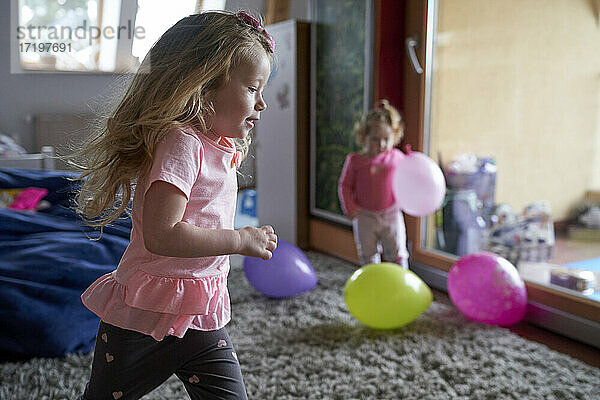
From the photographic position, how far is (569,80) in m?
1.94

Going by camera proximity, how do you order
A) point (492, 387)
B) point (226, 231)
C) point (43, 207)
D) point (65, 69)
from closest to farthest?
point (226, 231) → point (65, 69) → point (492, 387) → point (43, 207)

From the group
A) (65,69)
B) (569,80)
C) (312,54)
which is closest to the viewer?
(65,69)

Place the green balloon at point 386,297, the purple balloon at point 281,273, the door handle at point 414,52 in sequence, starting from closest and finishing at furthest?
the green balloon at point 386,297 → the purple balloon at point 281,273 → the door handle at point 414,52

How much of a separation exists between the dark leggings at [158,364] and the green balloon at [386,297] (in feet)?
3.10

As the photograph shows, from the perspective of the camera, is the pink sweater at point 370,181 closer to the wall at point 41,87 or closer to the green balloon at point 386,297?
the green balloon at point 386,297

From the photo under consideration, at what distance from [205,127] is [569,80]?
159 centimetres

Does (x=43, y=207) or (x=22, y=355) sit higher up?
(x=43, y=207)

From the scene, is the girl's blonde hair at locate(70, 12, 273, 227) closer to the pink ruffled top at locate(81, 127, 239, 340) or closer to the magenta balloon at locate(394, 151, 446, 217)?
the pink ruffled top at locate(81, 127, 239, 340)

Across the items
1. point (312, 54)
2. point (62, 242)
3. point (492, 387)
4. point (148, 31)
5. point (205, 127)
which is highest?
point (312, 54)

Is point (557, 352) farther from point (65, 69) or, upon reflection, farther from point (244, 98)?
point (65, 69)

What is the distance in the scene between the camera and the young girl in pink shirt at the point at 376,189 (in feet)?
7.04

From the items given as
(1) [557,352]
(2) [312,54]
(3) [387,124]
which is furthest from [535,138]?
(2) [312,54]

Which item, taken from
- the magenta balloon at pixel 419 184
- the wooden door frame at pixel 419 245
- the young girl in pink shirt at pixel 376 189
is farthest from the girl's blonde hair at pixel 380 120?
the wooden door frame at pixel 419 245

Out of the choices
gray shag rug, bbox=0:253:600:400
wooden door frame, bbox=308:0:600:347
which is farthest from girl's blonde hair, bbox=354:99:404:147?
gray shag rug, bbox=0:253:600:400
